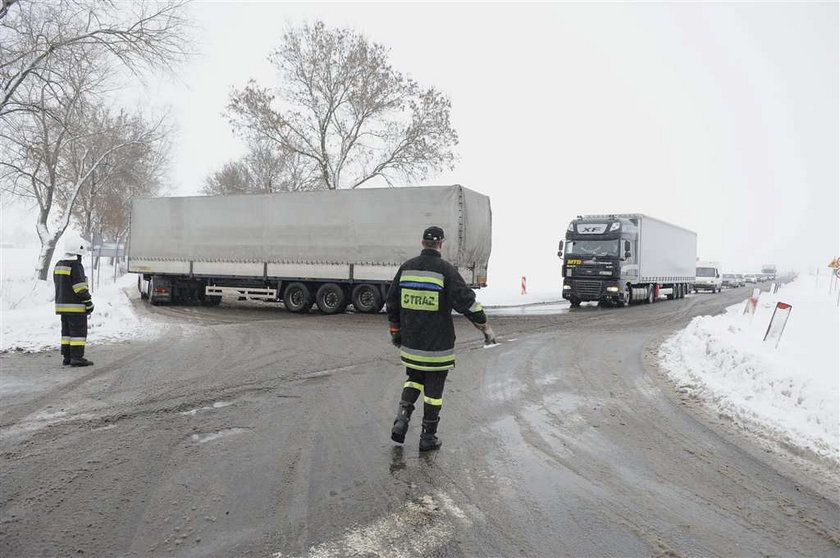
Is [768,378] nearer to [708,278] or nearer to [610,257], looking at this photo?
[610,257]

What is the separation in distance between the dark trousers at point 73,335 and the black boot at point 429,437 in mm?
6150

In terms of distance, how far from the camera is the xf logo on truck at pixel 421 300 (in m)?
4.62

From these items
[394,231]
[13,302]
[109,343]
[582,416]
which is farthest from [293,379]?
[13,302]

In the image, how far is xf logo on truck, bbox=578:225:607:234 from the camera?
69.4ft

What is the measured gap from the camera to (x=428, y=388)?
4684 mm

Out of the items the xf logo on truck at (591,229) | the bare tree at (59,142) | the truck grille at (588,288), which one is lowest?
the truck grille at (588,288)

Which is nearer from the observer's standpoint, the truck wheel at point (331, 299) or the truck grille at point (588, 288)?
the truck wheel at point (331, 299)

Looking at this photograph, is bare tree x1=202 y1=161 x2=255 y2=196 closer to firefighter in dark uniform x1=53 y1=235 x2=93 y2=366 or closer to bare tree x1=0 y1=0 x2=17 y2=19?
bare tree x1=0 y1=0 x2=17 y2=19

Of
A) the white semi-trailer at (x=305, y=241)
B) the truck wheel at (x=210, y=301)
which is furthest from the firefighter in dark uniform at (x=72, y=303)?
the truck wheel at (x=210, y=301)

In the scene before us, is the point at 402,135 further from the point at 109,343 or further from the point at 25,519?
the point at 25,519

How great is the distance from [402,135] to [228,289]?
607 inches

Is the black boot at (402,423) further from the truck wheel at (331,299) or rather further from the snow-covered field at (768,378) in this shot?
the truck wheel at (331,299)

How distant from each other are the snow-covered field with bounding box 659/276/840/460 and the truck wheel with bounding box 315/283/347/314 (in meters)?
9.49

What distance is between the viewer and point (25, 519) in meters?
3.30
